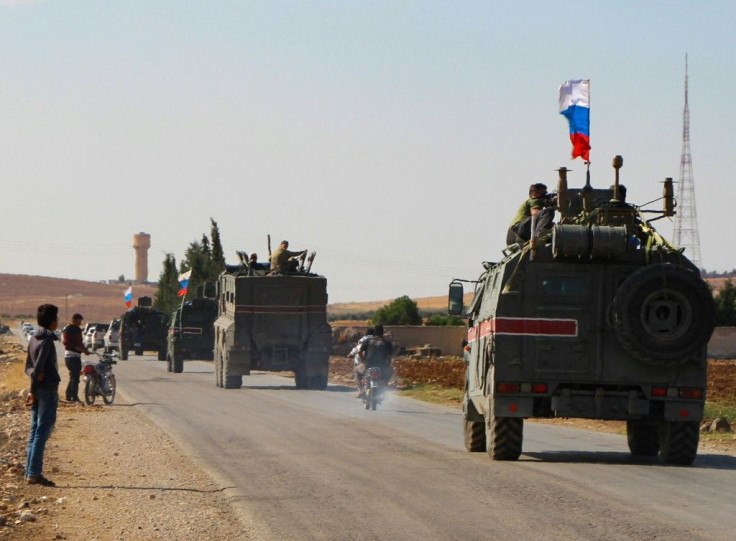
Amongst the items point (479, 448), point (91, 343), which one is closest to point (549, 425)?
point (479, 448)

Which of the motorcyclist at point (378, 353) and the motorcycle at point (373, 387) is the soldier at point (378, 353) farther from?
the motorcycle at point (373, 387)

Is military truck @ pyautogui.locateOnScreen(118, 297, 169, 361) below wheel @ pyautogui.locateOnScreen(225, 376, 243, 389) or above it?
above

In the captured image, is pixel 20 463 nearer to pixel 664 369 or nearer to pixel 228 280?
pixel 664 369

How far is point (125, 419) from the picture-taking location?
2270 centimetres

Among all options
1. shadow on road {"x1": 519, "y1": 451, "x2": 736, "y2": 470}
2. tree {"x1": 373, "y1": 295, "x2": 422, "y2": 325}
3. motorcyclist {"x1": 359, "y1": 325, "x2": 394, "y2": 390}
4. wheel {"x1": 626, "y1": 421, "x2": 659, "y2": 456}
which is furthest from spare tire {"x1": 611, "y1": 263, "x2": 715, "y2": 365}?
tree {"x1": 373, "y1": 295, "x2": 422, "y2": 325}

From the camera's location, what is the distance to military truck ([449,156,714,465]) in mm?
14586

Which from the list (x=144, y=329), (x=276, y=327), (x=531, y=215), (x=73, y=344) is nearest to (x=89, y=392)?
(x=73, y=344)

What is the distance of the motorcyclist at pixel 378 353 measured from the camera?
26344 millimetres

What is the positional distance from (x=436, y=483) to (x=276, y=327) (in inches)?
847

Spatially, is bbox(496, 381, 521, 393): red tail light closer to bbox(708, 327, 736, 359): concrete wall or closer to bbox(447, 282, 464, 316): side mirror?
bbox(447, 282, 464, 316): side mirror

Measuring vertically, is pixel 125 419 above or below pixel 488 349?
below

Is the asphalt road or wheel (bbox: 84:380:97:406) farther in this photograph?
wheel (bbox: 84:380:97:406)

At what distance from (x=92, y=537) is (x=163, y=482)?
3260 mm

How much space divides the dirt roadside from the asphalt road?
0.31m
